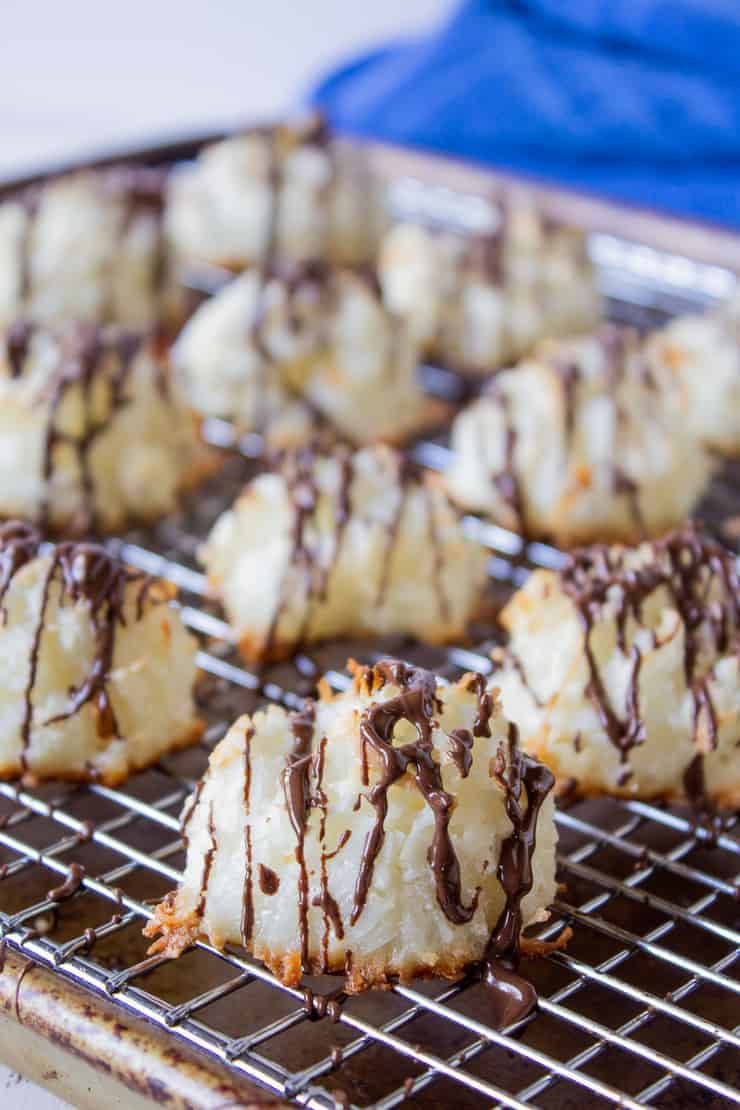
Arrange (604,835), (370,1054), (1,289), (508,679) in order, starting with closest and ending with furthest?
(370,1054) < (604,835) < (508,679) < (1,289)

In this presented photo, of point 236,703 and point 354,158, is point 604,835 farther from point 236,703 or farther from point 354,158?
point 354,158

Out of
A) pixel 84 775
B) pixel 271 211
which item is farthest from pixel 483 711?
pixel 271 211

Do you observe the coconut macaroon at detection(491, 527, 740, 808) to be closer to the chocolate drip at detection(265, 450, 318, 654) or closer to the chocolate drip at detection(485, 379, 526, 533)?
the chocolate drip at detection(265, 450, 318, 654)

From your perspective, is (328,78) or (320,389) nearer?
(320,389)

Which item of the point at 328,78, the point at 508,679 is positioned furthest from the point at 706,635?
the point at 328,78

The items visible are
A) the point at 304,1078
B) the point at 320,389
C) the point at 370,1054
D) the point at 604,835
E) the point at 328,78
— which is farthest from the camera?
the point at 328,78
